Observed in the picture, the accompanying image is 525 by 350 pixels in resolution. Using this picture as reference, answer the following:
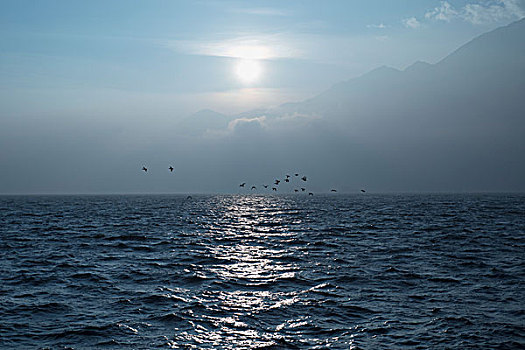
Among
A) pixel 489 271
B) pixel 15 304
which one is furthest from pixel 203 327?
pixel 489 271

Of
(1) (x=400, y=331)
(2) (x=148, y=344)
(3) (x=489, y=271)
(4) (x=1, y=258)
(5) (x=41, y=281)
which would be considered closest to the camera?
(2) (x=148, y=344)

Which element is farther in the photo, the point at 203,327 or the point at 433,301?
the point at 433,301

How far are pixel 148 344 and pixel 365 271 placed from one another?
49.3ft

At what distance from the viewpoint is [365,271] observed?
89.4ft

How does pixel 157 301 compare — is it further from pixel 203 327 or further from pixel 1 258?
pixel 1 258

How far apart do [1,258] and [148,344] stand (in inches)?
849

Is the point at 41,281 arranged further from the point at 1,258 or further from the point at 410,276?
the point at 410,276

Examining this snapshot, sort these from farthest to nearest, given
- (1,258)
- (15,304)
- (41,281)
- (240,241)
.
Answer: (240,241) < (1,258) < (41,281) < (15,304)

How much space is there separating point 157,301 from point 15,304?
5.90 m

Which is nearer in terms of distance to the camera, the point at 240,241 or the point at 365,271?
the point at 365,271

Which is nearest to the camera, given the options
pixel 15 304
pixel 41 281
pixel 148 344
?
pixel 148 344

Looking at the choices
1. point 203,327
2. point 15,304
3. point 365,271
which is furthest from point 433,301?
point 15,304

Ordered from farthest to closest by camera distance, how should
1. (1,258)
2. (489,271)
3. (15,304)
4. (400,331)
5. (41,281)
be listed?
(1,258), (489,271), (41,281), (15,304), (400,331)

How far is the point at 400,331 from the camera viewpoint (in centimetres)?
1659
